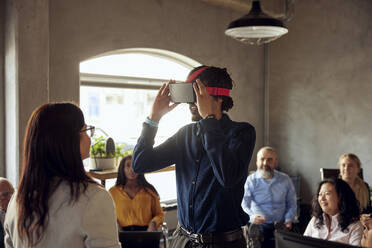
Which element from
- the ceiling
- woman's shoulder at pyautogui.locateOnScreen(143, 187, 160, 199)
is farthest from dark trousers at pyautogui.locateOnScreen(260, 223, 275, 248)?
the ceiling

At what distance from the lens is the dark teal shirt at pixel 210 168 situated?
1444 millimetres

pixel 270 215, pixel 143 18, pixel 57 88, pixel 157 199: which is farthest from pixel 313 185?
pixel 57 88

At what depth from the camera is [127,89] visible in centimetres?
454

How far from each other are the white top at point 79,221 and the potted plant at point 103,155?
8.34ft

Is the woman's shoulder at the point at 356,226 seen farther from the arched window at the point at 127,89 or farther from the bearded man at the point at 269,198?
the arched window at the point at 127,89

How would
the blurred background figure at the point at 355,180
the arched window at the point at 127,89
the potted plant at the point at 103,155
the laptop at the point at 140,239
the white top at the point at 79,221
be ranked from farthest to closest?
1. the arched window at the point at 127,89
2. the blurred background figure at the point at 355,180
3. the potted plant at the point at 103,155
4. the laptop at the point at 140,239
5. the white top at the point at 79,221

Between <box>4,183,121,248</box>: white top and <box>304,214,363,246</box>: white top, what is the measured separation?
1.82 meters

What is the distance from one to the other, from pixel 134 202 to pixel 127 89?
5.16ft

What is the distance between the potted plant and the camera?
362 centimetres

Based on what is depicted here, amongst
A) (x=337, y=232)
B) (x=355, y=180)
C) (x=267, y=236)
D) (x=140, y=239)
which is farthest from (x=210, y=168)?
(x=355, y=180)

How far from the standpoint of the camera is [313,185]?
5.28 metres

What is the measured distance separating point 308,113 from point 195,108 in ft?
13.2

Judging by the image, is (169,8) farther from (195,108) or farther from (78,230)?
(78,230)

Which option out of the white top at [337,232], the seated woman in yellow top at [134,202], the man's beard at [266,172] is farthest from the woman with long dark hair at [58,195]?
the man's beard at [266,172]
